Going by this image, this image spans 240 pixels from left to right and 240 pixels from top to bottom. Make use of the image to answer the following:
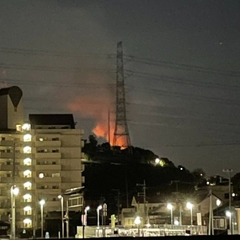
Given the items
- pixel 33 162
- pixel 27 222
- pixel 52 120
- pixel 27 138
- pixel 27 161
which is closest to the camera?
pixel 27 222

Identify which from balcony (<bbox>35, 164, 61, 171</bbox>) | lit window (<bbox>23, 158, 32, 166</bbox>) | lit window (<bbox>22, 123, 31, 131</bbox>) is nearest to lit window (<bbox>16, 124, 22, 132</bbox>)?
lit window (<bbox>22, 123, 31, 131</bbox>)

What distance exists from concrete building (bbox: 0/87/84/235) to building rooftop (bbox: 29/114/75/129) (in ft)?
10.0

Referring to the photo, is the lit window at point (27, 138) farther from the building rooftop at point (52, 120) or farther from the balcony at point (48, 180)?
the building rooftop at point (52, 120)

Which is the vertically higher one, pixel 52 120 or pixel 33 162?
pixel 52 120

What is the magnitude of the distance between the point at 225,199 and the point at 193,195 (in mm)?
4620

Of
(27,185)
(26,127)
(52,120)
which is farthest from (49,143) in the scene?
(52,120)

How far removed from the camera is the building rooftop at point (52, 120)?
9594cm

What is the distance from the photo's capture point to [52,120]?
97000 mm

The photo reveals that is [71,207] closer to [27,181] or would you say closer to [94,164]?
[27,181]

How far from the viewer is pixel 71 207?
265 feet

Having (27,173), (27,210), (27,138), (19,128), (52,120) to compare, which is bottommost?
(27,210)

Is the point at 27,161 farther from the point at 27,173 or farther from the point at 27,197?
the point at 27,197

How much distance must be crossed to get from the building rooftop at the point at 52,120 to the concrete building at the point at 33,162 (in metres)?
3.05

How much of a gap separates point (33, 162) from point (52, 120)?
1407 centimetres
